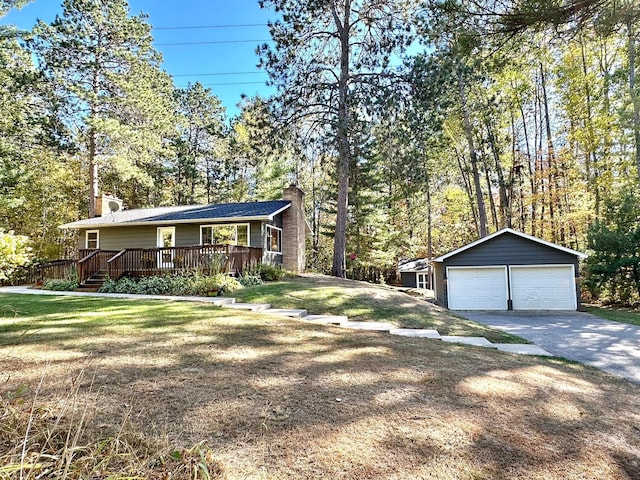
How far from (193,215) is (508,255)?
13.3m

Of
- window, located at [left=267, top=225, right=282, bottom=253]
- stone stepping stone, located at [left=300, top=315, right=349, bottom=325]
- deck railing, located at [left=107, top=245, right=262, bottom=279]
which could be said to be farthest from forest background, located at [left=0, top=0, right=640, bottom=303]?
stone stepping stone, located at [left=300, top=315, right=349, bottom=325]

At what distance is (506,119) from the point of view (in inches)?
765

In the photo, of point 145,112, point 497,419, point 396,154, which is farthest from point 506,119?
point 497,419

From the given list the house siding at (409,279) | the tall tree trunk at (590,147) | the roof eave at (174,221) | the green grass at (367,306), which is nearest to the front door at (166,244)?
the roof eave at (174,221)

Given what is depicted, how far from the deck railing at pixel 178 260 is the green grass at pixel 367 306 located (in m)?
1.78

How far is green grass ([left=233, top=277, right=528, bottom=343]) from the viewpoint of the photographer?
7.75 meters

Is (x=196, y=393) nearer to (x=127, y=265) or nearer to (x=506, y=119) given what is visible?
(x=127, y=265)

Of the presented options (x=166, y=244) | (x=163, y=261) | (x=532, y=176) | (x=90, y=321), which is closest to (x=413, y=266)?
(x=532, y=176)

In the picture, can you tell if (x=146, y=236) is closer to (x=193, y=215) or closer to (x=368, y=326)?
(x=193, y=215)

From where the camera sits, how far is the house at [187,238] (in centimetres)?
1223

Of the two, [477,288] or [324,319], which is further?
[477,288]

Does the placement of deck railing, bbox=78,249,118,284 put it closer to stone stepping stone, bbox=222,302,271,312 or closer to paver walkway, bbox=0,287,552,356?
paver walkway, bbox=0,287,552,356

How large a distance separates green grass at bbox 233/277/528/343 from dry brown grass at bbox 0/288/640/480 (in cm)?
340

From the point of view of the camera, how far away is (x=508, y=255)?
1356cm
